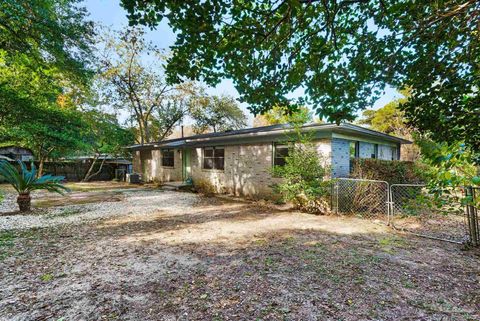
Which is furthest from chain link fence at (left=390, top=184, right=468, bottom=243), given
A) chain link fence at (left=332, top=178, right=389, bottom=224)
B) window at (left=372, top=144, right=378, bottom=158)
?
window at (left=372, top=144, right=378, bottom=158)

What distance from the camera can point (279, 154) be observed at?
351 inches

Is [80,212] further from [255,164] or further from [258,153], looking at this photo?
[258,153]

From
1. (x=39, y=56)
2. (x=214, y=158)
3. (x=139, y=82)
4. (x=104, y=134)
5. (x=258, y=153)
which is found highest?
(x=139, y=82)

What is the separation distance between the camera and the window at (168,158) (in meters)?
14.7

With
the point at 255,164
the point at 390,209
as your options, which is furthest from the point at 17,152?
the point at 390,209

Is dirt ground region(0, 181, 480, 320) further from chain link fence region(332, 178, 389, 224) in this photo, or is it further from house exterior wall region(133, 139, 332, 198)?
house exterior wall region(133, 139, 332, 198)

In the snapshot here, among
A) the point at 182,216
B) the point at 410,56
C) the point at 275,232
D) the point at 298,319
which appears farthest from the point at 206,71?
the point at 182,216

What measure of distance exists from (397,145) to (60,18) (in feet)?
48.2

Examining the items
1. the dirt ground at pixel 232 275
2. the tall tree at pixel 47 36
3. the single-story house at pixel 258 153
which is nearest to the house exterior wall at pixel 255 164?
the single-story house at pixel 258 153

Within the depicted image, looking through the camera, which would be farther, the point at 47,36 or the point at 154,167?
the point at 154,167

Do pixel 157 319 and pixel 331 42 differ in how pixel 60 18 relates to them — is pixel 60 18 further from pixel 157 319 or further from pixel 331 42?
pixel 157 319

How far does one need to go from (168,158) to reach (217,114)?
8.95 m

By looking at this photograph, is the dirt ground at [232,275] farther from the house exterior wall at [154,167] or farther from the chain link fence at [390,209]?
the house exterior wall at [154,167]

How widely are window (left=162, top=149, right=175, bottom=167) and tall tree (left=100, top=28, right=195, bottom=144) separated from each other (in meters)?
5.14
